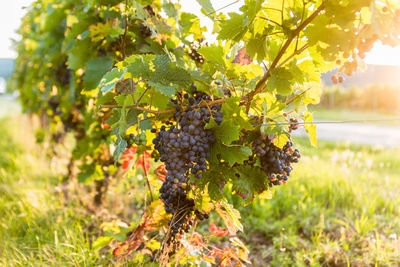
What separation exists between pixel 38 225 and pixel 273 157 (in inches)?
99.2

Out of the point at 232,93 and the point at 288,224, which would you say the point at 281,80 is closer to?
the point at 232,93

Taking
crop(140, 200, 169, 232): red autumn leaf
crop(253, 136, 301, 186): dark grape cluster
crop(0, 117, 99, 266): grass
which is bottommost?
crop(0, 117, 99, 266): grass

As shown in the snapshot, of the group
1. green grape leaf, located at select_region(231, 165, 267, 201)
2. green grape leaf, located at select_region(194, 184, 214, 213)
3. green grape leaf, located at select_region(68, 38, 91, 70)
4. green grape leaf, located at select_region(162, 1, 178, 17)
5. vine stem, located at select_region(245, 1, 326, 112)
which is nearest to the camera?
vine stem, located at select_region(245, 1, 326, 112)

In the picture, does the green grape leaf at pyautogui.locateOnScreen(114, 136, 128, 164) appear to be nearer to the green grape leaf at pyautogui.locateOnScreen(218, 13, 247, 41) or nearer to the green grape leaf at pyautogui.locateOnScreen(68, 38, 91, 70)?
the green grape leaf at pyautogui.locateOnScreen(218, 13, 247, 41)

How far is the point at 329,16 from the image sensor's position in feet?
3.78

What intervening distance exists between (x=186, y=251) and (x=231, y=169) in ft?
1.88

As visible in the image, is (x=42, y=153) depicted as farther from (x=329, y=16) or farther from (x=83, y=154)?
(x=329, y=16)

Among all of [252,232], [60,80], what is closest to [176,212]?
[252,232]

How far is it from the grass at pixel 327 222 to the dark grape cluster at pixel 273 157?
0.41m

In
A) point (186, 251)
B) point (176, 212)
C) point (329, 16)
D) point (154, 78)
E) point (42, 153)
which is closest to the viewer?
point (329, 16)

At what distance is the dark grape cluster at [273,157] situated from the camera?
1318mm

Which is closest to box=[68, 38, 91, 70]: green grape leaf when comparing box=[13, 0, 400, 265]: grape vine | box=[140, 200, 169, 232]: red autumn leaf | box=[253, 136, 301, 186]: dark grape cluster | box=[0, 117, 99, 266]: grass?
box=[13, 0, 400, 265]: grape vine

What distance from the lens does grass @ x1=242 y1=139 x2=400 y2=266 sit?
241cm

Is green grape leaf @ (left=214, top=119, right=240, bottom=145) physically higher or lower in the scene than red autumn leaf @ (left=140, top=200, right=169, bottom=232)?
higher
